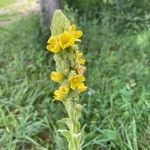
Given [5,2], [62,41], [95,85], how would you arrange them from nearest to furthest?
[62,41] < [95,85] < [5,2]

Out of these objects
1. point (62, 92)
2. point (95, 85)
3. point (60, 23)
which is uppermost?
point (60, 23)

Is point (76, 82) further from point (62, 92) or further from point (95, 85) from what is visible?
point (95, 85)

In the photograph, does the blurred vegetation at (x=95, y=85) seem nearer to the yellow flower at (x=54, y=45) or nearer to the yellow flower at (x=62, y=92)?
the yellow flower at (x=62, y=92)

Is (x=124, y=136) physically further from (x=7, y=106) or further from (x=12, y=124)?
(x=7, y=106)

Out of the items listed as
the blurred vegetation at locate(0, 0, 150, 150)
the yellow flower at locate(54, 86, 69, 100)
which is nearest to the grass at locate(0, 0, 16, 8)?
the blurred vegetation at locate(0, 0, 150, 150)

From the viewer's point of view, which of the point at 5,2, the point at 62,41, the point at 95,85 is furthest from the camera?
the point at 5,2

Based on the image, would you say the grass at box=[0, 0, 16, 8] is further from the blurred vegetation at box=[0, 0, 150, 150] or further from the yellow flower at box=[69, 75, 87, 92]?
the yellow flower at box=[69, 75, 87, 92]

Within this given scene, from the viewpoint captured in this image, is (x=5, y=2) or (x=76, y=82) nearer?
(x=76, y=82)

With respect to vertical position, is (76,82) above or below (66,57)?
below

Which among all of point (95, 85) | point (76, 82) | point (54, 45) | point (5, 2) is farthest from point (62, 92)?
point (5, 2)
